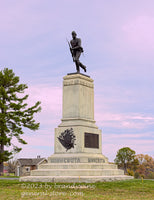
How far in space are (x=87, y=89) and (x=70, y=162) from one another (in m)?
5.70

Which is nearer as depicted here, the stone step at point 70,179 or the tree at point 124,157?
the stone step at point 70,179

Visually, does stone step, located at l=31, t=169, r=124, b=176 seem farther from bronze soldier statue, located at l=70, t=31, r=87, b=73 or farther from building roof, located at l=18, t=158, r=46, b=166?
building roof, located at l=18, t=158, r=46, b=166

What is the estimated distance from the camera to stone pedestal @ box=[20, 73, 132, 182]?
59.5ft

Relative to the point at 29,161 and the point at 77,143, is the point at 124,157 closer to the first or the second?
the point at 29,161

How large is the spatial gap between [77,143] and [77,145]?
0.44ft

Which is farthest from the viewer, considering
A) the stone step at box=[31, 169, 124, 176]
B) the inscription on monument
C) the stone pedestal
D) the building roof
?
the building roof

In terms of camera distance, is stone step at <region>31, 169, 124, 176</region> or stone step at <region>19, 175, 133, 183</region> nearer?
stone step at <region>19, 175, 133, 183</region>

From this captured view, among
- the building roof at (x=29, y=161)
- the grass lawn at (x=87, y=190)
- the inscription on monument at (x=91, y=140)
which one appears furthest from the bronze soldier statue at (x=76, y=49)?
the building roof at (x=29, y=161)

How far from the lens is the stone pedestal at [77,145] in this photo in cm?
1812

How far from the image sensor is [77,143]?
20.0m

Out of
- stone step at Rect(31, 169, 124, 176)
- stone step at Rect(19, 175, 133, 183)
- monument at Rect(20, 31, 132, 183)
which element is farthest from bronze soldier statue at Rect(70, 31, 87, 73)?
stone step at Rect(19, 175, 133, 183)

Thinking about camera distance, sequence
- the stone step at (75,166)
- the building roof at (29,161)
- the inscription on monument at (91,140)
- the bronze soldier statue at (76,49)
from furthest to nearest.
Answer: the building roof at (29,161)
the bronze soldier statue at (76,49)
the inscription on monument at (91,140)
the stone step at (75,166)

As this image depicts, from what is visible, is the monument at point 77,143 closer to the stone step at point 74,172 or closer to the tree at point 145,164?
the stone step at point 74,172

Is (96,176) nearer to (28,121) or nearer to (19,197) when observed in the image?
(19,197)
